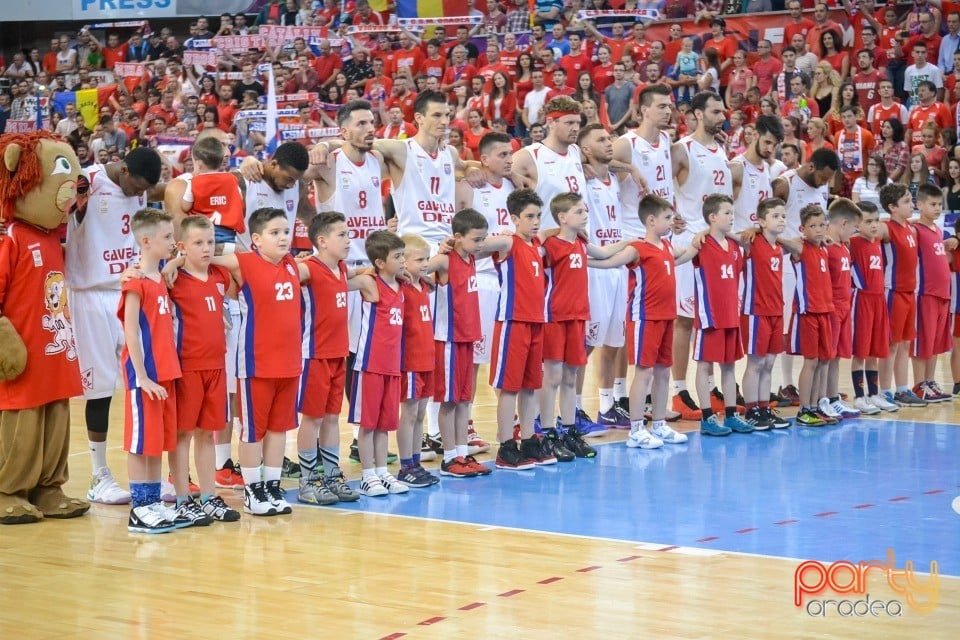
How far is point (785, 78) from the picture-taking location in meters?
16.5

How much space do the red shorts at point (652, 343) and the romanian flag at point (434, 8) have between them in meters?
13.8

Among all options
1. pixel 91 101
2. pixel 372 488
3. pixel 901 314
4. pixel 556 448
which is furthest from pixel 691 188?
pixel 91 101

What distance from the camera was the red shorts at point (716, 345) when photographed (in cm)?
948

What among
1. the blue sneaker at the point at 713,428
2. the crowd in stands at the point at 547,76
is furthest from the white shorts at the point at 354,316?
the crowd in stands at the point at 547,76

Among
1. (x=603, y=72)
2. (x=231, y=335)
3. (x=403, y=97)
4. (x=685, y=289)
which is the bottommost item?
(x=231, y=335)

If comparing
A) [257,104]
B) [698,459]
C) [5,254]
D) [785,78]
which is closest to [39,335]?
[5,254]

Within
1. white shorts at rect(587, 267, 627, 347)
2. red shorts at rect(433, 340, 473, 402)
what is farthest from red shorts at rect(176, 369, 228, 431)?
white shorts at rect(587, 267, 627, 347)

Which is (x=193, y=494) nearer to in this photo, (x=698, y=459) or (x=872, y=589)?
(x=698, y=459)

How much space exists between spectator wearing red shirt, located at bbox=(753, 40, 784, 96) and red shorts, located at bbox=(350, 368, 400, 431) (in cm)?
1081

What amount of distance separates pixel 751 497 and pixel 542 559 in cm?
189

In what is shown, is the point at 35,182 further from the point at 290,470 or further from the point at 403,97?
the point at 403,97

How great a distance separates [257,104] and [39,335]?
45.1 ft

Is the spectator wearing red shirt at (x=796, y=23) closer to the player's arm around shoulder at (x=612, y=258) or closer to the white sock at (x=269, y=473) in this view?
the player's arm around shoulder at (x=612, y=258)

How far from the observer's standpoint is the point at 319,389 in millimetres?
7336
